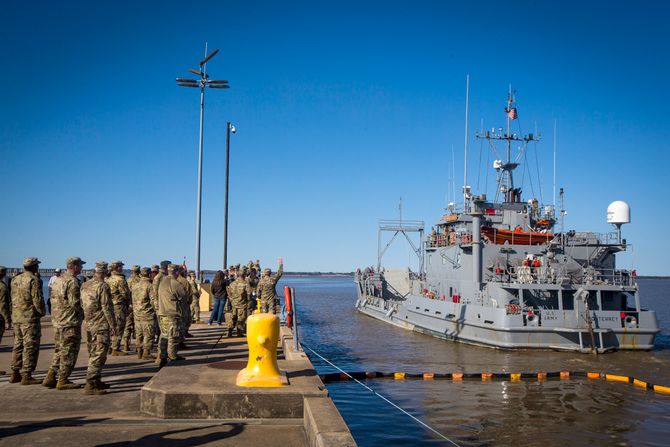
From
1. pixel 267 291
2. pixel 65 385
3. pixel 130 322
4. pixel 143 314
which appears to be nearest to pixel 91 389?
pixel 65 385

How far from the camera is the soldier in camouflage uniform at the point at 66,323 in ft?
23.6

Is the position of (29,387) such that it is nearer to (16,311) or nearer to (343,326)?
(16,311)

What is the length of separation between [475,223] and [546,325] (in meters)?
5.15

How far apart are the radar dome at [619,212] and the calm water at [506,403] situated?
5455 mm

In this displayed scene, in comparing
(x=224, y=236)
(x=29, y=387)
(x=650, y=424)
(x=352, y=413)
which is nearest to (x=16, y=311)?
(x=29, y=387)

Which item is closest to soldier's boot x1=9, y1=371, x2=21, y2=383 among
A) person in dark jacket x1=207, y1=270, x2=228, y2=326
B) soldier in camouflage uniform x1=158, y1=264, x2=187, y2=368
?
soldier in camouflage uniform x1=158, y1=264, x2=187, y2=368

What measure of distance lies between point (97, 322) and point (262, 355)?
250 cm

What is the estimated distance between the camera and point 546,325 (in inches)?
790

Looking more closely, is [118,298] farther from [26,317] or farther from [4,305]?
[26,317]

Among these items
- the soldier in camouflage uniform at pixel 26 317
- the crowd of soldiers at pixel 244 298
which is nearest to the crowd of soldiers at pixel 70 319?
the soldier in camouflage uniform at pixel 26 317

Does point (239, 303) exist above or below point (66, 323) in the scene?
below

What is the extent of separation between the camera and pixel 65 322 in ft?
23.7

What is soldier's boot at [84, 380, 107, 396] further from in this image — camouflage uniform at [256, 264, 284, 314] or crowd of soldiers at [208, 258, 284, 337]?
camouflage uniform at [256, 264, 284, 314]

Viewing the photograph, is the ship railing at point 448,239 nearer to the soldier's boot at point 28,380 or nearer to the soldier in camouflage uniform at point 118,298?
the soldier in camouflage uniform at point 118,298
